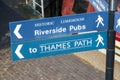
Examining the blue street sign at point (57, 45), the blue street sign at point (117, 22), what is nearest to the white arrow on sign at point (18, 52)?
the blue street sign at point (57, 45)

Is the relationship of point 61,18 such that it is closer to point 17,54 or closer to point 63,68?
point 17,54

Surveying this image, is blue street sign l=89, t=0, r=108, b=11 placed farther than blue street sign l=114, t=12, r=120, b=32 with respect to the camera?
Yes

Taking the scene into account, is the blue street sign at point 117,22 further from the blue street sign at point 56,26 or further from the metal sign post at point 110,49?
the blue street sign at point 56,26

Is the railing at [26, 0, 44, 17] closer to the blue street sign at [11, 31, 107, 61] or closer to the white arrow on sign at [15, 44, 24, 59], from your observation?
the blue street sign at [11, 31, 107, 61]

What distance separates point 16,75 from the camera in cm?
852

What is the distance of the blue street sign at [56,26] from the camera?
408 centimetres

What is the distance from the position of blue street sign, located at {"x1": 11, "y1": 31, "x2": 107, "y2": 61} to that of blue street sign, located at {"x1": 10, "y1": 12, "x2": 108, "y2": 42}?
7cm

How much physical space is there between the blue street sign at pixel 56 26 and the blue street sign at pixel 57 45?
68mm

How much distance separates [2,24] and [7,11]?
1.20m

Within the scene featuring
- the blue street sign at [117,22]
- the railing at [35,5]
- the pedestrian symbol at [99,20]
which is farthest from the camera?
the railing at [35,5]

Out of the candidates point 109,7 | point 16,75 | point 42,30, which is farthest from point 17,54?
point 16,75

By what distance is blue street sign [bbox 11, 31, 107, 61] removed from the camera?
4.15m

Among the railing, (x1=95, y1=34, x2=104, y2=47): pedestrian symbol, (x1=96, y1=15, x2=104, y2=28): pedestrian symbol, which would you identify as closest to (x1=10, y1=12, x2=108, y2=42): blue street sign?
(x1=96, y1=15, x2=104, y2=28): pedestrian symbol

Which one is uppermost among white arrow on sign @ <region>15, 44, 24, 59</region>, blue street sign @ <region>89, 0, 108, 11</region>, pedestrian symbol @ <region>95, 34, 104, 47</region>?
blue street sign @ <region>89, 0, 108, 11</region>
